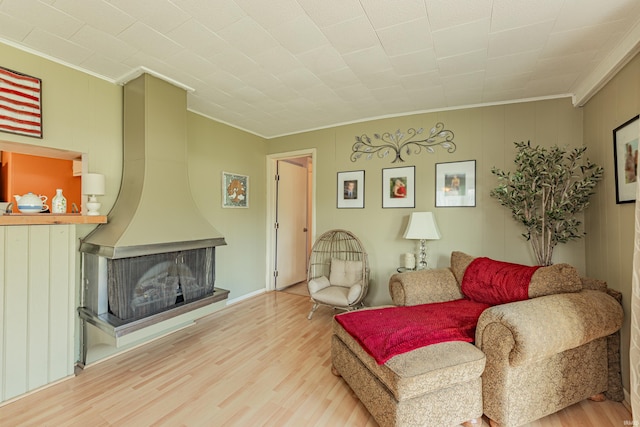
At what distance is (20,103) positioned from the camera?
197 centimetres

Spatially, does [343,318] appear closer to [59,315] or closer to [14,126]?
[59,315]

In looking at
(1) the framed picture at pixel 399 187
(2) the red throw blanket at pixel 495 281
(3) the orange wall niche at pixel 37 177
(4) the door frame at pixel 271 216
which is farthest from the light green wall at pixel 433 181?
(3) the orange wall niche at pixel 37 177

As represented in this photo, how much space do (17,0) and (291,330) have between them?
3199 mm

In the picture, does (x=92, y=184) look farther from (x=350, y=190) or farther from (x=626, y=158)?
(x=626, y=158)

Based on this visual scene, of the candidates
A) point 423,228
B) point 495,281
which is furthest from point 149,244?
point 495,281

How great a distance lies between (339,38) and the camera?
1.91 metres

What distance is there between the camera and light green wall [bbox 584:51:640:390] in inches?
72.9

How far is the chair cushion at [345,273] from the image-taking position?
3.45 meters

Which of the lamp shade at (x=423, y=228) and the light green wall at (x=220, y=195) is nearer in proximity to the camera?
the lamp shade at (x=423, y=228)

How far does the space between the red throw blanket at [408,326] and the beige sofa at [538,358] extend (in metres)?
0.08

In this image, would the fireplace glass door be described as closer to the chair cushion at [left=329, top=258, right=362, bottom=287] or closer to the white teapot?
the white teapot

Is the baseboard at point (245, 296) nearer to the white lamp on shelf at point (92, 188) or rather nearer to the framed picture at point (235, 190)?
the framed picture at point (235, 190)

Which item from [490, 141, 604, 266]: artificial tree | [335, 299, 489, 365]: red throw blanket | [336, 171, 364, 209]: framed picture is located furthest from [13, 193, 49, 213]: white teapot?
[490, 141, 604, 266]: artificial tree

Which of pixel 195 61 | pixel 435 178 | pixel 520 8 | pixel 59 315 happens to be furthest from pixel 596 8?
pixel 59 315
